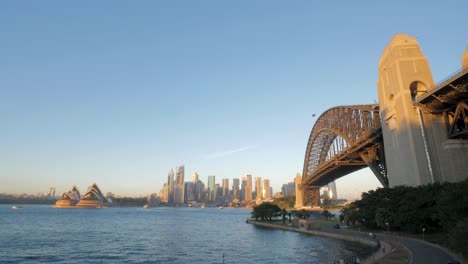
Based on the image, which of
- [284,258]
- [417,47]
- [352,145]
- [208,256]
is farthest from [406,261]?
[352,145]

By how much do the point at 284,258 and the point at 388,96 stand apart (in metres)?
34.6

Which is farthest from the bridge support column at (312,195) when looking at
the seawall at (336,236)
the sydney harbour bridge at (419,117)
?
the sydney harbour bridge at (419,117)

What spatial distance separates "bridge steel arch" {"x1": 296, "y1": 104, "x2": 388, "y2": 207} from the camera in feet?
246

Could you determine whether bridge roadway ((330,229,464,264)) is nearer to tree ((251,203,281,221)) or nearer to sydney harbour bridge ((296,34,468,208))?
sydney harbour bridge ((296,34,468,208))

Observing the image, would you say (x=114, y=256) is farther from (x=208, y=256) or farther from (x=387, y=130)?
(x=387, y=130)

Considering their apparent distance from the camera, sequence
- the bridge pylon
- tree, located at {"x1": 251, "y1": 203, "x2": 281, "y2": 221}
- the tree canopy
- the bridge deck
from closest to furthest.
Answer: the tree canopy → the bridge deck → the bridge pylon → tree, located at {"x1": 251, "y1": 203, "x2": 281, "y2": 221}

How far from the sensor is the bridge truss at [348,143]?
7481 centimetres

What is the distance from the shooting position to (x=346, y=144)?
94.4m

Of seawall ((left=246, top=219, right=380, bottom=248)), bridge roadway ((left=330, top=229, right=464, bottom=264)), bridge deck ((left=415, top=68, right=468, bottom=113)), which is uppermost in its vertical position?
bridge deck ((left=415, top=68, right=468, bottom=113))

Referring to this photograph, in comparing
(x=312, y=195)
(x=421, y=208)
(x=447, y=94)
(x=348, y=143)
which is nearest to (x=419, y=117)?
(x=447, y=94)

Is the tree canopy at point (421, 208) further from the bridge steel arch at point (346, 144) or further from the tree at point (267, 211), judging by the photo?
the tree at point (267, 211)

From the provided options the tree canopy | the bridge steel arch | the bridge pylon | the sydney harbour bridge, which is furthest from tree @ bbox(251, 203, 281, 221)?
the bridge pylon

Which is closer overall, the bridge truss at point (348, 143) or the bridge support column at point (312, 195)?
the bridge truss at point (348, 143)

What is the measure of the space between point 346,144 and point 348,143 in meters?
6.45
